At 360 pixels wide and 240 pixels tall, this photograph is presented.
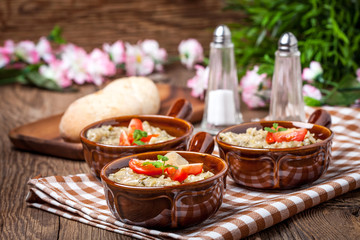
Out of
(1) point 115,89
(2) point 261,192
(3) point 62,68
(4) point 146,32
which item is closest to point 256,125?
(2) point 261,192

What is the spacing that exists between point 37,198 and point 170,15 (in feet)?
8.36

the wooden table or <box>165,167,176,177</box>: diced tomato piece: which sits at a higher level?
<box>165,167,176,177</box>: diced tomato piece

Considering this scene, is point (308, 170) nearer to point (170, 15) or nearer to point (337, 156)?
point (337, 156)

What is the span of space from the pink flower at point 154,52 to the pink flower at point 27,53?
0.68 m

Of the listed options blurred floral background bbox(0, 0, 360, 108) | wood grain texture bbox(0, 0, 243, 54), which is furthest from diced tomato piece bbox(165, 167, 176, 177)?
wood grain texture bbox(0, 0, 243, 54)

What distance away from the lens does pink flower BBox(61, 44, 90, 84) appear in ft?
10.0

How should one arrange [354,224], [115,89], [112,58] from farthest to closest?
[112,58]
[115,89]
[354,224]

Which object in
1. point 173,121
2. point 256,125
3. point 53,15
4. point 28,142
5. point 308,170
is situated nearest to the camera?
point 308,170

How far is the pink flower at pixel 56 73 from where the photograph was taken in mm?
3059

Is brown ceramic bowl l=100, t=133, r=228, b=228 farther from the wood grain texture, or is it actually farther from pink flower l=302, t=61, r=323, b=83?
the wood grain texture

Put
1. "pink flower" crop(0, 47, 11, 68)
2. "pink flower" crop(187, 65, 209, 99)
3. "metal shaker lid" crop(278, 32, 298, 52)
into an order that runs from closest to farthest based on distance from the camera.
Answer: "metal shaker lid" crop(278, 32, 298, 52) < "pink flower" crop(187, 65, 209, 99) < "pink flower" crop(0, 47, 11, 68)

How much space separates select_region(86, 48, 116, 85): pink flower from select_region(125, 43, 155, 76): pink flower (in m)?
0.16

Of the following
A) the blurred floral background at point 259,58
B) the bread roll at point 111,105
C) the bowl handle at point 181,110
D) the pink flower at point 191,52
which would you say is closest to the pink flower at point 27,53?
the blurred floral background at point 259,58

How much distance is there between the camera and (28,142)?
200 cm
